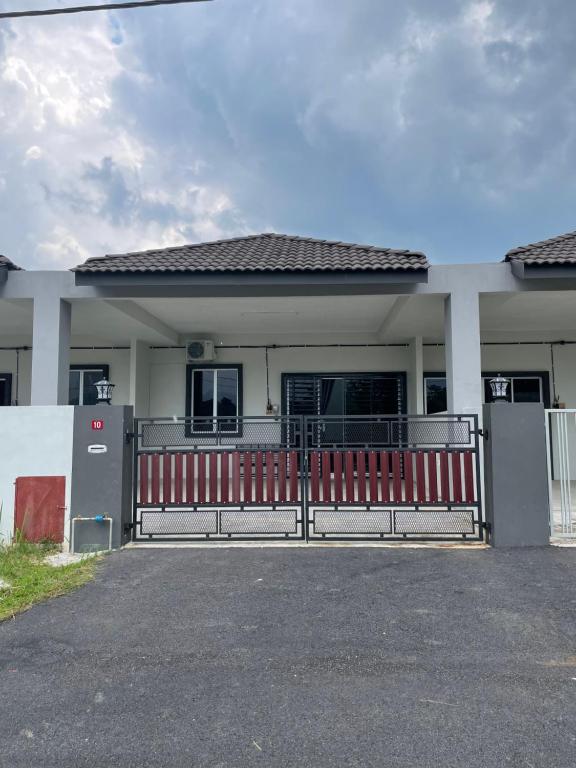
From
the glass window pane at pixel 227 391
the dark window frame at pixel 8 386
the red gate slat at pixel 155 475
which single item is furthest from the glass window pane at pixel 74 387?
the red gate slat at pixel 155 475

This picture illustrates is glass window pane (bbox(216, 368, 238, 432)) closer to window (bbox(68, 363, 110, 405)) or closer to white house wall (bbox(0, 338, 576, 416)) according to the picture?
white house wall (bbox(0, 338, 576, 416))

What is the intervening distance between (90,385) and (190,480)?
6414mm

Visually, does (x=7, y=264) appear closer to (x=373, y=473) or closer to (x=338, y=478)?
(x=338, y=478)

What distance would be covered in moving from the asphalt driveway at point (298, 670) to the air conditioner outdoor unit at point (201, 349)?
635 cm

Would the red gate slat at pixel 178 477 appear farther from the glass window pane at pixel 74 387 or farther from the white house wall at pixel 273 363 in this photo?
the glass window pane at pixel 74 387

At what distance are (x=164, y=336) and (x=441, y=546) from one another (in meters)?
6.76

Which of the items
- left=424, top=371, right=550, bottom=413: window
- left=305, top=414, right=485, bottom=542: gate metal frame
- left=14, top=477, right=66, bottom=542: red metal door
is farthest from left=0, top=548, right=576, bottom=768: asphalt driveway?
left=424, top=371, right=550, bottom=413: window

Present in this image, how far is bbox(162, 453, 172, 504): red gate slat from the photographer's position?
210 inches

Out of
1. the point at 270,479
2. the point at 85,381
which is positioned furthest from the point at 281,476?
the point at 85,381

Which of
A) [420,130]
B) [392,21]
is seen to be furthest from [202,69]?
[420,130]

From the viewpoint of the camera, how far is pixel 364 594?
12.5ft

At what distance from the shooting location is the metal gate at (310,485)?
5.31m

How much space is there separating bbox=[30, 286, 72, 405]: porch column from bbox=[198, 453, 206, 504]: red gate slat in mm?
2756

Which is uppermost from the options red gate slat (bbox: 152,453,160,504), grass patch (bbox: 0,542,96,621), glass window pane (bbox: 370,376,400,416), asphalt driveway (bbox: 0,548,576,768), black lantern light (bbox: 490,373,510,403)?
glass window pane (bbox: 370,376,400,416)
